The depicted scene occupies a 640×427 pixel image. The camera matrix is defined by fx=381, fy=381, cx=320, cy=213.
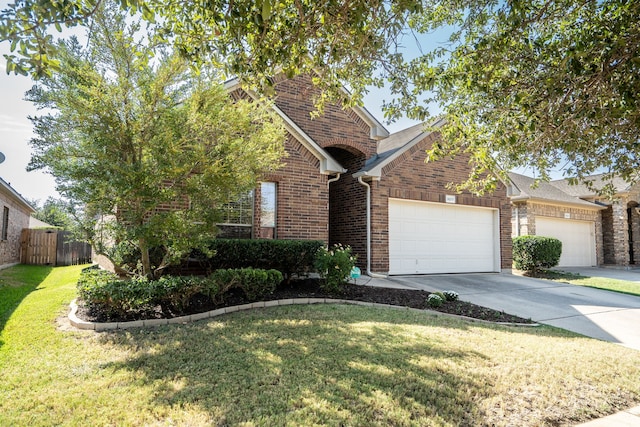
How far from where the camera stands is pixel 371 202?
38.7 feet

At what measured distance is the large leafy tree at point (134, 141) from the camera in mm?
6004

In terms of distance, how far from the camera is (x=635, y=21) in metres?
4.32

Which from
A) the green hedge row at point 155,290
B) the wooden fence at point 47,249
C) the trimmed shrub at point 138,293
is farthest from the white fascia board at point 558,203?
the wooden fence at point 47,249

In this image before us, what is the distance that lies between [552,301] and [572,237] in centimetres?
1185

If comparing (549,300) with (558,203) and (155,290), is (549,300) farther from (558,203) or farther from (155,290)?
(558,203)

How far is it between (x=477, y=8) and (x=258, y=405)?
6148 millimetres

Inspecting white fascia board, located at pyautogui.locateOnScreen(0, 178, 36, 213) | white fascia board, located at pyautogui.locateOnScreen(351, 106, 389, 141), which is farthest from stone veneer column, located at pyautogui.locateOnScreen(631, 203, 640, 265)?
white fascia board, located at pyautogui.locateOnScreen(0, 178, 36, 213)

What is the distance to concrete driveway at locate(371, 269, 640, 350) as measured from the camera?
23.1ft

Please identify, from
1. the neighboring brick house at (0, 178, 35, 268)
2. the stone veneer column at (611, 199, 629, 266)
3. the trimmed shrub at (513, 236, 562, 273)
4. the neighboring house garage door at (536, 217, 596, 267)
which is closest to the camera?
the neighboring brick house at (0, 178, 35, 268)

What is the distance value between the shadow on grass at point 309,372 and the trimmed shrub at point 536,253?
1101 centimetres

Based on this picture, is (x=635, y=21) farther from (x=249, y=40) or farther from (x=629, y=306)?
(x=629, y=306)

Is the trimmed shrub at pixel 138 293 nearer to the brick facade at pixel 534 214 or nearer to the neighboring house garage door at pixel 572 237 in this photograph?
the brick facade at pixel 534 214

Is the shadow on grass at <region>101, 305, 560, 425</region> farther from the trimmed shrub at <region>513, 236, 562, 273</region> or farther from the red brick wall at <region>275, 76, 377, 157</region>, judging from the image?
the trimmed shrub at <region>513, 236, 562, 273</region>

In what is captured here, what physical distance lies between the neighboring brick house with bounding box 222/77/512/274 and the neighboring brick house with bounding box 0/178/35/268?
33.4ft
